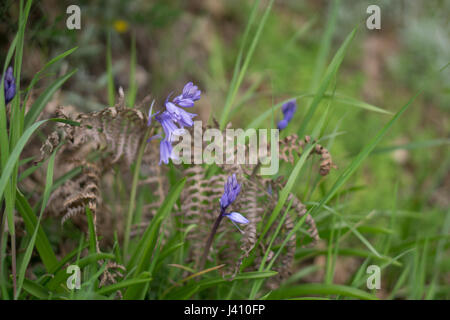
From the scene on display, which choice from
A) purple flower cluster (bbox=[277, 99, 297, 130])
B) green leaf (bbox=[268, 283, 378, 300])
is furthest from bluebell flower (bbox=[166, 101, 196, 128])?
green leaf (bbox=[268, 283, 378, 300])

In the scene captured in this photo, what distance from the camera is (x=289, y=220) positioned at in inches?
58.2

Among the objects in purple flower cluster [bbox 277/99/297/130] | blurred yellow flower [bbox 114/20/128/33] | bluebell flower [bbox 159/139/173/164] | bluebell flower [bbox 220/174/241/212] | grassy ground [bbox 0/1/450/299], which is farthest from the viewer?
blurred yellow flower [bbox 114/20/128/33]

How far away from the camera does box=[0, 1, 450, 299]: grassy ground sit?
1486 millimetres

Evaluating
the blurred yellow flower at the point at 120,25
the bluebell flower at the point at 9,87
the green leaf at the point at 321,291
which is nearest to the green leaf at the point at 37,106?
the bluebell flower at the point at 9,87

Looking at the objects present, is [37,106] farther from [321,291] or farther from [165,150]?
[321,291]

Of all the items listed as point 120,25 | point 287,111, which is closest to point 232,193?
point 287,111

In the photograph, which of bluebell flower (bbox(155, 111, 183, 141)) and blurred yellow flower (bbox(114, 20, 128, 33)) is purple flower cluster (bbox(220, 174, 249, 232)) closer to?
bluebell flower (bbox(155, 111, 183, 141))

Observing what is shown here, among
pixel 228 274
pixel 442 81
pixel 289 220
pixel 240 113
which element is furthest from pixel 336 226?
pixel 442 81

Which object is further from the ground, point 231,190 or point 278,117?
point 278,117

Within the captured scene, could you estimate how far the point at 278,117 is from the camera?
9.05ft

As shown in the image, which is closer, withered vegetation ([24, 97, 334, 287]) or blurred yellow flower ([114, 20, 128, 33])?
withered vegetation ([24, 97, 334, 287])

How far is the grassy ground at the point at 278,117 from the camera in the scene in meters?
1.49
